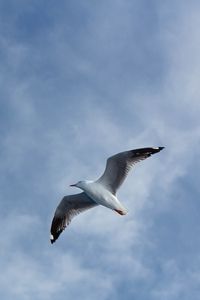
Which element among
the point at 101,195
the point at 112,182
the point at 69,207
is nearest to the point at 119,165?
the point at 112,182

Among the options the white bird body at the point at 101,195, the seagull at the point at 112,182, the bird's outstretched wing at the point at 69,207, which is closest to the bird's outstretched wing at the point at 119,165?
the seagull at the point at 112,182

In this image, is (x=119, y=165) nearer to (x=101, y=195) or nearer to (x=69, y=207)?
(x=101, y=195)

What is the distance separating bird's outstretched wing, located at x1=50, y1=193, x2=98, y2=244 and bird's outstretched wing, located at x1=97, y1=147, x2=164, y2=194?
229 centimetres

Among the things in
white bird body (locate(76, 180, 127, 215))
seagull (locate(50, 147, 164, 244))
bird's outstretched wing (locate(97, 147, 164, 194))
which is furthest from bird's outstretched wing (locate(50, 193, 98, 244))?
bird's outstretched wing (locate(97, 147, 164, 194))

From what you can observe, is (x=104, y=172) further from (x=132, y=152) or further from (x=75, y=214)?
(x=75, y=214)

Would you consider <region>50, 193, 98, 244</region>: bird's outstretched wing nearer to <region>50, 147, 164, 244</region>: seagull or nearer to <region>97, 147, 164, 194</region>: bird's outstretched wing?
<region>50, 147, 164, 244</region>: seagull

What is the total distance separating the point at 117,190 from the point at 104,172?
3.19 feet

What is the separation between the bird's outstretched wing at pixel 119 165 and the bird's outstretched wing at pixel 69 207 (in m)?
2.29

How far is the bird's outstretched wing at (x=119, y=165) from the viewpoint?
26.5 metres

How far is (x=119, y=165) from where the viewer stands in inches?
1053

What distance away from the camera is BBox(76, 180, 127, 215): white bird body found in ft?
86.9

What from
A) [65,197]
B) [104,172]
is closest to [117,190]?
[104,172]

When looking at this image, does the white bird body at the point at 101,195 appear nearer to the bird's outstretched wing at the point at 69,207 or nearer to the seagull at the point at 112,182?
the seagull at the point at 112,182

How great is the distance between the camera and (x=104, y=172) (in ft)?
88.8
